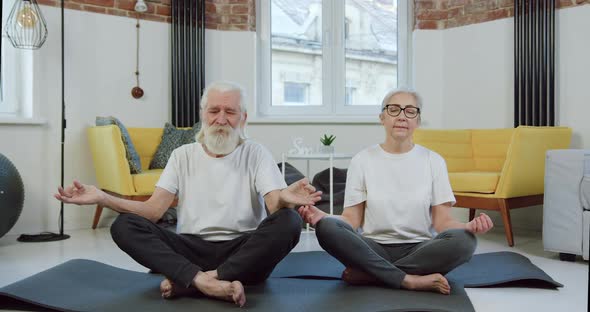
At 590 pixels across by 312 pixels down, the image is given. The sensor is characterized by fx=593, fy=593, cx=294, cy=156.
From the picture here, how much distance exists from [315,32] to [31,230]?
9.68 feet

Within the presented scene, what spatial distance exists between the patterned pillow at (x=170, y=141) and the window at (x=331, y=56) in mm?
922

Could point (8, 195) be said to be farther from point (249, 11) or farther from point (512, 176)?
point (512, 176)

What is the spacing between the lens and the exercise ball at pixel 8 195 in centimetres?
358

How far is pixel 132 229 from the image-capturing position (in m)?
2.13

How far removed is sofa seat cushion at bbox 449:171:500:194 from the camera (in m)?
3.80

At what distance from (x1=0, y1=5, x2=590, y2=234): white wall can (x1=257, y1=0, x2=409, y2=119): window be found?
0.26 metres

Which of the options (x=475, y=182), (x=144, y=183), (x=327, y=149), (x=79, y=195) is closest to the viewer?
(x=79, y=195)

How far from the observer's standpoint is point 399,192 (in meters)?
2.38

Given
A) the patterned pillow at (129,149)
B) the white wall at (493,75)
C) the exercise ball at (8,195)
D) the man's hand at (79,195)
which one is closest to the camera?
the man's hand at (79,195)

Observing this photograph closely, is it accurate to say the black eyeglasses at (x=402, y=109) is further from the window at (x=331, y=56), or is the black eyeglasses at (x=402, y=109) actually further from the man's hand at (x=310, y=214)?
the window at (x=331, y=56)

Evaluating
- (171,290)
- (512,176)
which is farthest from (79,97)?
(512,176)

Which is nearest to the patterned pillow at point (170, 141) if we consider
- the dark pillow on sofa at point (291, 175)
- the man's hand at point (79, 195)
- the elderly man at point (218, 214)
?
the dark pillow on sofa at point (291, 175)

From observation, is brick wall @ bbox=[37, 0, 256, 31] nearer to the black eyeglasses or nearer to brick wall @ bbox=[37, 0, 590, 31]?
brick wall @ bbox=[37, 0, 590, 31]

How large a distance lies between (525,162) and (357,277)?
72.9 inches
